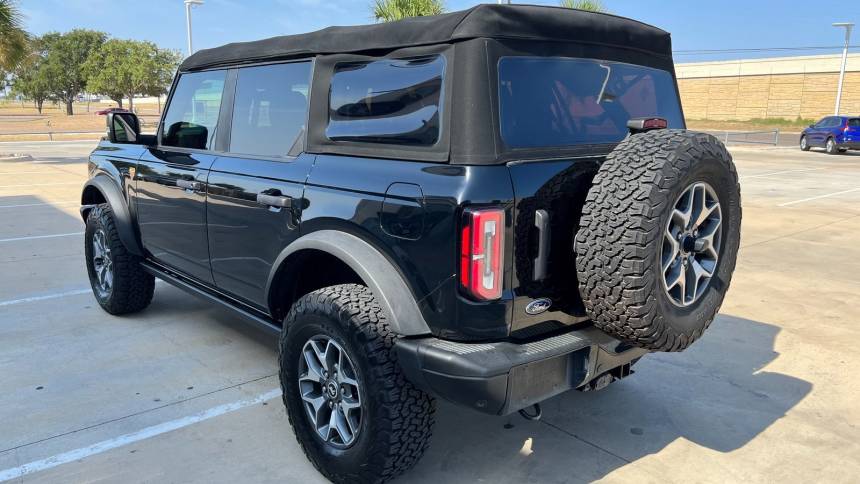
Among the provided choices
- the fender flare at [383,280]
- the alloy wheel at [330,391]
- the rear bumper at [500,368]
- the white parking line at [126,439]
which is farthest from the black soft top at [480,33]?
the white parking line at [126,439]

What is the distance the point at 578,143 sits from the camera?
279 cm

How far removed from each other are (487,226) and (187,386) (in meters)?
2.34

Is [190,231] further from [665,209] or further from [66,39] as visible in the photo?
[66,39]

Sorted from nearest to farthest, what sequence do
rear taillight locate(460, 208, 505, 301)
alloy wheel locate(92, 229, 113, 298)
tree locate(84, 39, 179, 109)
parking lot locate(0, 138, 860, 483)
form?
rear taillight locate(460, 208, 505, 301), parking lot locate(0, 138, 860, 483), alloy wheel locate(92, 229, 113, 298), tree locate(84, 39, 179, 109)

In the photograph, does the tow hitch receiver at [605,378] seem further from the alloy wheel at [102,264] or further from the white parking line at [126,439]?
the alloy wheel at [102,264]

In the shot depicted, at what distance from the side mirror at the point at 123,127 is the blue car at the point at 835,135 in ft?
83.1

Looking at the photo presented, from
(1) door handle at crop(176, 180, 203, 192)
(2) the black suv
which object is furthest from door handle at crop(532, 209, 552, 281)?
(1) door handle at crop(176, 180, 203, 192)

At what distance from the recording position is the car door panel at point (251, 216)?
302 centimetres

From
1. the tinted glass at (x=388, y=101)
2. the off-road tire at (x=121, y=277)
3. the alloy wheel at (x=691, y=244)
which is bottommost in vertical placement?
the off-road tire at (x=121, y=277)

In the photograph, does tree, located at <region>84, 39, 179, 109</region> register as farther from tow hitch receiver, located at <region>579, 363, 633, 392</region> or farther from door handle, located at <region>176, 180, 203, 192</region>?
tow hitch receiver, located at <region>579, 363, 633, 392</region>

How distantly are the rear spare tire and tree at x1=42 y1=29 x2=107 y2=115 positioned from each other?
62.8 metres

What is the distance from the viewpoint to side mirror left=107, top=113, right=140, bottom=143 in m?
4.64

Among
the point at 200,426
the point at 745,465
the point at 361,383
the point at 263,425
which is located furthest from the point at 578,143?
the point at 200,426

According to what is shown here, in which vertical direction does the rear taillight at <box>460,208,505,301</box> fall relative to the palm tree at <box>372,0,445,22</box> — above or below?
below
